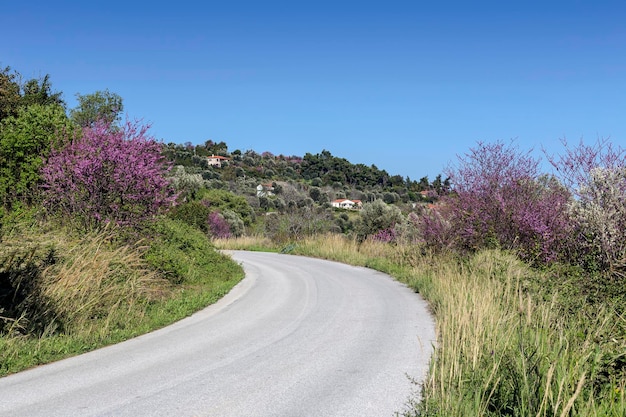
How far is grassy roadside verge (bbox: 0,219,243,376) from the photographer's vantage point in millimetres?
8477

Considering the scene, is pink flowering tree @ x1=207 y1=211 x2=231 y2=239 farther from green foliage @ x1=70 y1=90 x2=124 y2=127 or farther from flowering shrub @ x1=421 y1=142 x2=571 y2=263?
flowering shrub @ x1=421 y1=142 x2=571 y2=263

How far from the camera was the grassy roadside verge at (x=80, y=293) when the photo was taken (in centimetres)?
848

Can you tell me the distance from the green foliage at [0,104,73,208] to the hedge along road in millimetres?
6911

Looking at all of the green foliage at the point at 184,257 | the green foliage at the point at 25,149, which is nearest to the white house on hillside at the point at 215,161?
the green foliage at the point at 184,257

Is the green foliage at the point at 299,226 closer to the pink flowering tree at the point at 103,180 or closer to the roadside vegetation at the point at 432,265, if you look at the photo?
the roadside vegetation at the point at 432,265

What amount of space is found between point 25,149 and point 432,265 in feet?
44.0

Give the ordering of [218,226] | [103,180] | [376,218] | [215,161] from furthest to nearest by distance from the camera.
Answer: [215,161] < [218,226] < [376,218] < [103,180]

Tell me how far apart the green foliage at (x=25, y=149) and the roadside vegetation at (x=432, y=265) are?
4cm

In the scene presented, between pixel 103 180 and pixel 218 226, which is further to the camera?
pixel 218 226

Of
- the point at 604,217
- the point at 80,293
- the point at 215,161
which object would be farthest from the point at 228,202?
the point at 215,161

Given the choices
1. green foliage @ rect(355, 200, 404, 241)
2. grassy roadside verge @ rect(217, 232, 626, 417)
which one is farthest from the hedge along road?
green foliage @ rect(355, 200, 404, 241)

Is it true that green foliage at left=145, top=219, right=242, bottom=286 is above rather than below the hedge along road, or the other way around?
above

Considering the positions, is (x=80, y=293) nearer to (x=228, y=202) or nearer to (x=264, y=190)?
(x=228, y=202)

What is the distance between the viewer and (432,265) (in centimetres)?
1773
